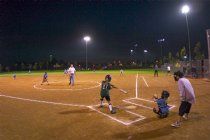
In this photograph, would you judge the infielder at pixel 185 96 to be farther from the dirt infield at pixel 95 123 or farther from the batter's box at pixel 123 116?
the batter's box at pixel 123 116

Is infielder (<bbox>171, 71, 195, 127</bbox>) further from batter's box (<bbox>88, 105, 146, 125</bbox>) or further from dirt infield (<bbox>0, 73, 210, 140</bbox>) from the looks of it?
batter's box (<bbox>88, 105, 146, 125</bbox>)

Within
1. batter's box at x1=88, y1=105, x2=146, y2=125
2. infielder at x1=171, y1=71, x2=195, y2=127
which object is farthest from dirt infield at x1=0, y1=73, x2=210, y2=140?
infielder at x1=171, y1=71, x2=195, y2=127

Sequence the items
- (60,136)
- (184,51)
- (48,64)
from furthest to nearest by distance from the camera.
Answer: (48,64) → (184,51) → (60,136)

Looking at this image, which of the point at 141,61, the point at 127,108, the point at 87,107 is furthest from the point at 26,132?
the point at 141,61

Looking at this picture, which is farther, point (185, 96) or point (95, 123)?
point (95, 123)

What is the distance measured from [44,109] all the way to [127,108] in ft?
13.9

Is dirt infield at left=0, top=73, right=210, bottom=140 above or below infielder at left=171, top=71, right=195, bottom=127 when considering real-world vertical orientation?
below

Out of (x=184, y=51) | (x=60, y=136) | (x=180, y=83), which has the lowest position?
(x=60, y=136)

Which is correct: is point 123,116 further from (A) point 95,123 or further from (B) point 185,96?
(B) point 185,96

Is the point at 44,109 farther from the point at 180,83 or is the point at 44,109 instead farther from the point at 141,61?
the point at 141,61

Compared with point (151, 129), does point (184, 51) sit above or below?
above

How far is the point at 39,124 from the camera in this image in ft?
26.0

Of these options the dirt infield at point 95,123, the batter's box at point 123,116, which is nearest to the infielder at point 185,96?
the dirt infield at point 95,123

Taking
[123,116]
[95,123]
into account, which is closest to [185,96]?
[123,116]
